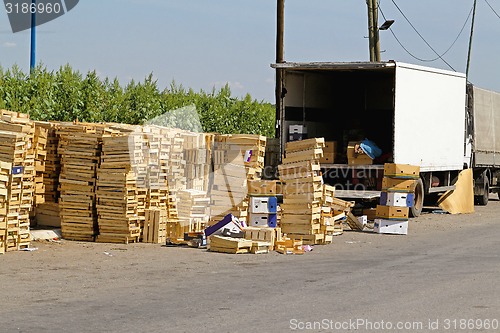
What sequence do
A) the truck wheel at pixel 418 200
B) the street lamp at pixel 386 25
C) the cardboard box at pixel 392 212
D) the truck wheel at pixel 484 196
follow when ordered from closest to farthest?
the cardboard box at pixel 392 212
the truck wheel at pixel 418 200
the truck wheel at pixel 484 196
the street lamp at pixel 386 25

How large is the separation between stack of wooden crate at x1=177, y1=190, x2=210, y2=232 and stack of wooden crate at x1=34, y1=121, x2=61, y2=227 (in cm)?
252

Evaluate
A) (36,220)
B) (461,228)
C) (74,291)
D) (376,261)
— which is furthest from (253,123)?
(74,291)

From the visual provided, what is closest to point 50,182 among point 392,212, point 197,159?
point 197,159

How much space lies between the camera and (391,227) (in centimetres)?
2098

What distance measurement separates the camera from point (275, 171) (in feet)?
79.6

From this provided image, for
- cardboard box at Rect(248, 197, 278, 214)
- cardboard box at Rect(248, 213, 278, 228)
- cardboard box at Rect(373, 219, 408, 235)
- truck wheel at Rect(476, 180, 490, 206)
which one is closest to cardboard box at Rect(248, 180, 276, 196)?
cardboard box at Rect(248, 197, 278, 214)

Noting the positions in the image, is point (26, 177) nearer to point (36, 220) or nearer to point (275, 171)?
point (36, 220)

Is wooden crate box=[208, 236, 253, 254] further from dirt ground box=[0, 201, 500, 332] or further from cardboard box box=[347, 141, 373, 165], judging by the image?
cardboard box box=[347, 141, 373, 165]

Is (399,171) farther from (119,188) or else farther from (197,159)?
(119,188)

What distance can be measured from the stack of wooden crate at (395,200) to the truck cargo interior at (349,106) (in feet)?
12.0

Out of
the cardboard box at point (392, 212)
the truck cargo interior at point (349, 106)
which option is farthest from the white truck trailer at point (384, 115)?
the cardboard box at point (392, 212)

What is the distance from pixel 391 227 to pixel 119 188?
6.57 metres

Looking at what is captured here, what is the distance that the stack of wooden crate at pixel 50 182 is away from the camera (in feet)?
62.6

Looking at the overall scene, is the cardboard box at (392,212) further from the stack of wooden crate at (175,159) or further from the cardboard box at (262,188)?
the stack of wooden crate at (175,159)
